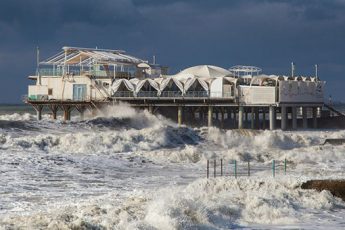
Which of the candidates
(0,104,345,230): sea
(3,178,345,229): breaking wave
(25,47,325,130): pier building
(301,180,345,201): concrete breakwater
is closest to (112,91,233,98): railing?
(25,47,325,130): pier building

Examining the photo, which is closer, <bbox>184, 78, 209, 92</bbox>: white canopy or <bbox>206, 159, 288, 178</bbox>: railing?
<bbox>206, 159, 288, 178</bbox>: railing

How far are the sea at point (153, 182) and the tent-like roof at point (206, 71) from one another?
18.6 m

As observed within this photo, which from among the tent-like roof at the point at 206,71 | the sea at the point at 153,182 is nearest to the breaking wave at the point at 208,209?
the sea at the point at 153,182

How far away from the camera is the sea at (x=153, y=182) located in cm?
1619

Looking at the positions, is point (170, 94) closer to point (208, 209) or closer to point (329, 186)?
point (329, 186)

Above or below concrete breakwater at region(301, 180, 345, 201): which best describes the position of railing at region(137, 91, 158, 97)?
above

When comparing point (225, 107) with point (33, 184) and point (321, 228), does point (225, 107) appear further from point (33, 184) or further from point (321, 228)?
point (321, 228)

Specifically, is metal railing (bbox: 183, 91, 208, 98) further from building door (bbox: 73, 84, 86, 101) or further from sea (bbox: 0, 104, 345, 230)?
sea (bbox: 0, 104, 345, 230)

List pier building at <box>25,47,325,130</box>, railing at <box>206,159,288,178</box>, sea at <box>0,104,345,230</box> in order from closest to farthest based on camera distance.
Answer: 1. sea at <box>0,104,345,230</box>
2. railing at <box>206,159,288,178</box>
3. pier building at <box>25,47,325,130</box>

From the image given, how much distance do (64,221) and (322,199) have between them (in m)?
8.32

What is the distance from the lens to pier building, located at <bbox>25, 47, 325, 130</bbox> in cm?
5841

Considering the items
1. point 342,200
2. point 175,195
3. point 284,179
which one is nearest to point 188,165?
point 284,179

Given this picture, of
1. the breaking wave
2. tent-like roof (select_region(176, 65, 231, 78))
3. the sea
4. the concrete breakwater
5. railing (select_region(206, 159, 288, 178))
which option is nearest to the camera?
the breaking wave

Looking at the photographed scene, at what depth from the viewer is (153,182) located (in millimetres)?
25172
